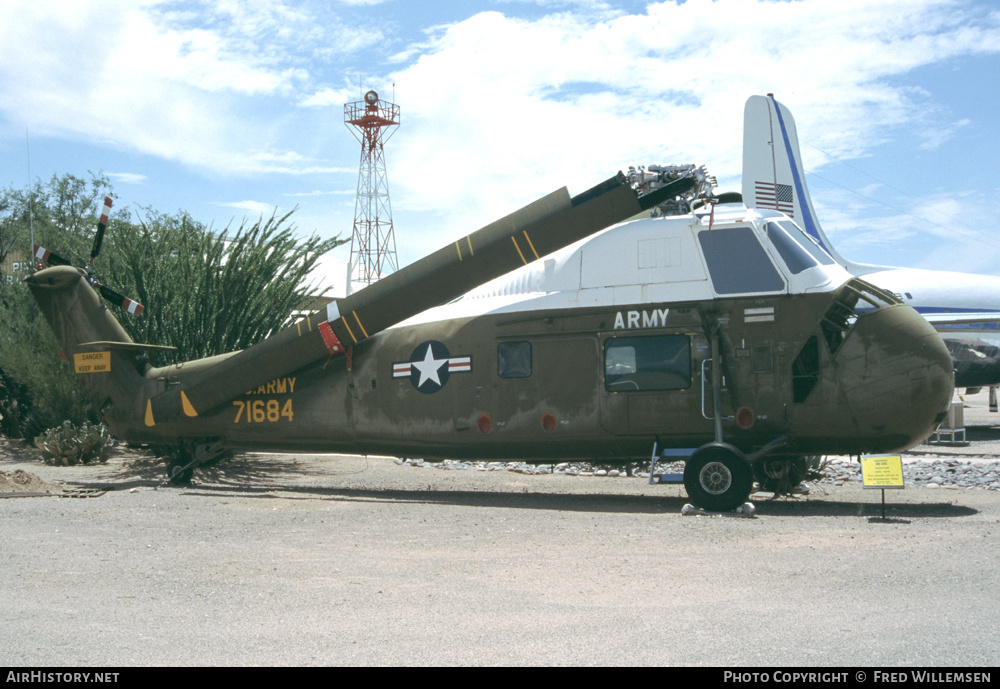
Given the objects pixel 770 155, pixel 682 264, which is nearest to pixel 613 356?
pixel 682 264

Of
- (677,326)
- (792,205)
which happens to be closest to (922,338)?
(677,326)

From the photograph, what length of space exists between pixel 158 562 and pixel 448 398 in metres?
5.18

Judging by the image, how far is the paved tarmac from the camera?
15.5ft

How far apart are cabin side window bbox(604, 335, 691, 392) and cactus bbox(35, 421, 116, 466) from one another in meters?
11.3

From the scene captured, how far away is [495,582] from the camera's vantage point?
6410 mm

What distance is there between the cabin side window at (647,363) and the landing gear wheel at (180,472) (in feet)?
24.0

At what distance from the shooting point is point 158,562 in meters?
7.17

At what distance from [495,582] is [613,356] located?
5.13 m

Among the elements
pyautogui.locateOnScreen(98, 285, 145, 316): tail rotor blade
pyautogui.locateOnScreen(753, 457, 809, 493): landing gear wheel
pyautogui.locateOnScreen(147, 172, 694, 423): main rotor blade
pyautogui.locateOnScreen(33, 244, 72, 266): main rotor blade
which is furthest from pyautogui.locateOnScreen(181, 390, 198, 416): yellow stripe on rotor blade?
pyautogui.locateOnScreen(753, 457, 809, 493): landing gear wheel

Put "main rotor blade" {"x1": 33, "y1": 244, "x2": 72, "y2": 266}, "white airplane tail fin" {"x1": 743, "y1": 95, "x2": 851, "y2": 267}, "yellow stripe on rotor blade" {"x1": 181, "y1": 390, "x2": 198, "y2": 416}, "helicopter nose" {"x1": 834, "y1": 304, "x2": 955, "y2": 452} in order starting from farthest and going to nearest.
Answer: "white airplane tail fin" {"x1": 743, "y1": 95, "x2": 851, "y2": 267} → "main rotor blade" {"x1": 33, "y1": 244, "x2": 72, "y2": 266} → "yellow stripe on rotor blade" {"x1": 181, "y1": 390, "x2": 198, "y2": 416} → "helicopter nose" {"x1": 834, "y1": 304, "x2": 955, "y2": 452}

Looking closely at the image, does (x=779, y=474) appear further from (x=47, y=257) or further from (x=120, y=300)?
(x=47, y=257)

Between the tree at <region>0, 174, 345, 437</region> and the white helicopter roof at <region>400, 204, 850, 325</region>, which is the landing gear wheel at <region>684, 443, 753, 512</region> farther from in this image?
the tree at <region>0, 174, 345, 437</region>

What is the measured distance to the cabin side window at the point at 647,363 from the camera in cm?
1070
